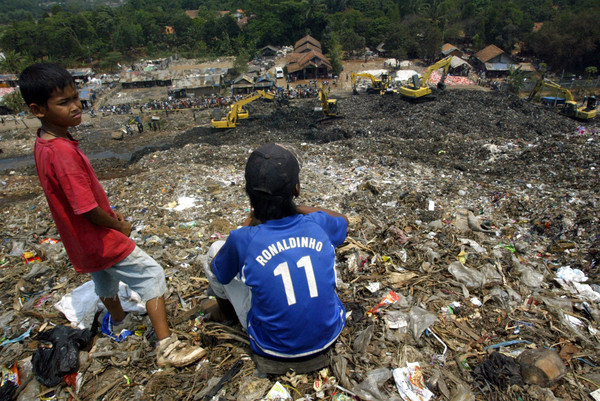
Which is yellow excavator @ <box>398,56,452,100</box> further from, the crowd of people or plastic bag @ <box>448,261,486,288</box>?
plastic bag @ <box>448,261,486,288</box>

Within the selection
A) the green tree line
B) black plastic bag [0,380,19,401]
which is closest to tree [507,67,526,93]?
the green tree line

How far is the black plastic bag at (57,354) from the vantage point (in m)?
1.91

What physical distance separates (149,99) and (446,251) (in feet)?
96.7

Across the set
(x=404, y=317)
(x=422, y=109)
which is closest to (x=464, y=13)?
(x=422, y=109)

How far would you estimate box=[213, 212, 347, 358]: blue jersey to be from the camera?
1.42 metres

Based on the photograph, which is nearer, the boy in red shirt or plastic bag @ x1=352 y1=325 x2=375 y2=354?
the boy in red shirt

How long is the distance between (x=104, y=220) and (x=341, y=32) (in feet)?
137

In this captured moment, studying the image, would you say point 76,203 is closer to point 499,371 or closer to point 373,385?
point 373,385

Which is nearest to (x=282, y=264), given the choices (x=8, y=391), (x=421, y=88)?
(x=8, y=391)

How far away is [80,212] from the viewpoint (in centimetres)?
166

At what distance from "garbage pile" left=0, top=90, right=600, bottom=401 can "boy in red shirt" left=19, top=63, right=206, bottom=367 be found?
0.88 ft

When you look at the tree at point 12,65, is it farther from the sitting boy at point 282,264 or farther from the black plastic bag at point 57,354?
the sitting boy at point 282,264

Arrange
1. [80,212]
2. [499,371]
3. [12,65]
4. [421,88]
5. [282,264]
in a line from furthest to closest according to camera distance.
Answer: [12,65] < [421,88] < [499,371] < [80,212] < [282,264]

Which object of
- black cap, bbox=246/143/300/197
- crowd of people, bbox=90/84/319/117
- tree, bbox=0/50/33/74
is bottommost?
crowd of people, bbox=90/84/319/117
